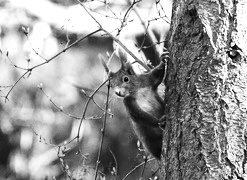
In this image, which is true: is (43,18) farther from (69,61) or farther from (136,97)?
(136,97)

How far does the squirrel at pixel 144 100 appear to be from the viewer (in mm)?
3850

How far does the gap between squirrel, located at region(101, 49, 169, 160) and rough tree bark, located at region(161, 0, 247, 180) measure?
2.18 ft

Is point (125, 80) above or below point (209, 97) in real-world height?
above

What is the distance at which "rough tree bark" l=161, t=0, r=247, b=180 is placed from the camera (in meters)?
2.63

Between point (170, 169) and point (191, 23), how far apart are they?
744 mm

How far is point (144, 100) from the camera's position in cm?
400

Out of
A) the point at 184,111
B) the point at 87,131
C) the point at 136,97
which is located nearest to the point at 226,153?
the point at 184,111

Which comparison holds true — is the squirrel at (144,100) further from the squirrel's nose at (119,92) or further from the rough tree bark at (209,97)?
the rough tree bark at (209,97)

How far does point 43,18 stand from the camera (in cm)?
925

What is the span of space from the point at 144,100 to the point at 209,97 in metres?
1.30

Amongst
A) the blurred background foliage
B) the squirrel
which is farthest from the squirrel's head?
the blurred background foliage

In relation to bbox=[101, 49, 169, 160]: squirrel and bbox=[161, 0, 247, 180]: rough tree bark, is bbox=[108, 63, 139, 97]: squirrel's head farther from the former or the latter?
bbox=[161, 0, 247, 180]: rough tree bark

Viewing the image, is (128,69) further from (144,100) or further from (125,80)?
(144,100)

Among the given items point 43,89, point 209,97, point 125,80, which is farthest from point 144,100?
point 43,89
